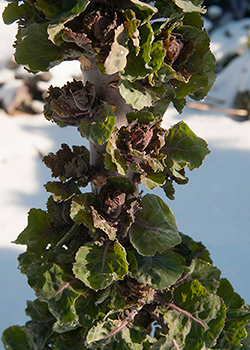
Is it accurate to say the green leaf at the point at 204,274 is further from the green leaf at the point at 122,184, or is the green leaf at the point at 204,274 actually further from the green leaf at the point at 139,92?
the green leaf at the point at 139,92

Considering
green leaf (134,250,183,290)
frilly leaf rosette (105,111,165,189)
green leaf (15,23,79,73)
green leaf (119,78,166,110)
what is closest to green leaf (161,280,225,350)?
green leaf (134,250,183,290)

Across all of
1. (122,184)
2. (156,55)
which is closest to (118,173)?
(122,184)

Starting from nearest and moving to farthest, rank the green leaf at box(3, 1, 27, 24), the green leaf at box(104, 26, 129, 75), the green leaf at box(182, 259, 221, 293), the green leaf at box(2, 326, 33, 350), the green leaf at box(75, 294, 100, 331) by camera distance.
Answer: the green leaf at box(104, 26, 129, 75), the green leaf at box(3, 1, 27, 24), the green leaf at box(75, 294, 100, 331), the green leaf at box(182, 259, 221, 293), the green leaf at box(2, 326, 33, 350)

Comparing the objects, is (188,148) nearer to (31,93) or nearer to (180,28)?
(180,28)

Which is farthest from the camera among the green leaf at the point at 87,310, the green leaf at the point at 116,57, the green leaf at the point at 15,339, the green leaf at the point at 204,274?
the green leaf at the point at 15,339

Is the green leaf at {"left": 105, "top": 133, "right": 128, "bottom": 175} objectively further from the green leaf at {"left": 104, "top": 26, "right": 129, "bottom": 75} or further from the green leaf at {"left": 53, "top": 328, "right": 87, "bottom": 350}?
the green leaf at {"left": 53, "top": 328, "right": 87, "bottom": 350}

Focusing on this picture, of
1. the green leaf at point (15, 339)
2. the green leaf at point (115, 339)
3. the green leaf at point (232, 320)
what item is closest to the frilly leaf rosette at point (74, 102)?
the green leaf at point (115, 339)

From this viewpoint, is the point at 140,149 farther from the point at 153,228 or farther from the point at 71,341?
the point at 71,341

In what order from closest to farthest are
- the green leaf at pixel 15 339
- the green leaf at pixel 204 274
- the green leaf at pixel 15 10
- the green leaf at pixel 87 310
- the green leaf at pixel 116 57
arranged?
the green leaf at pixel 116 57 → the green leaf at pixel 15 10 → the green leaf at pixel 87 310 → the green leaf at pixel 204 274 → the green leaf at pixel 15 339
